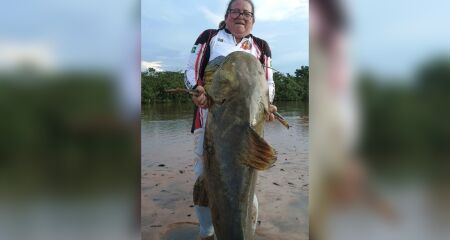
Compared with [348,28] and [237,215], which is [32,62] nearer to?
[237,215]

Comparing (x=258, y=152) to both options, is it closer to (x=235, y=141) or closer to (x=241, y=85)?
(x=235, y=141)

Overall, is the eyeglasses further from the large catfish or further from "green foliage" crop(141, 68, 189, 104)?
"green foliage" crop(141, 68, 189, 104)

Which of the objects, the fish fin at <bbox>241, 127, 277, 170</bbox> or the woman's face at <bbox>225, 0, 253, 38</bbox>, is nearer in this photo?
the fish fin at <bbox>241, 127, 277, 170</bbox>

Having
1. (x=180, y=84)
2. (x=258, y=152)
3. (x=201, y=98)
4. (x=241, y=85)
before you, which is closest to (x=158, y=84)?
(x=180, y=84)

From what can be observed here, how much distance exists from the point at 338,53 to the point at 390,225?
0.70 metres

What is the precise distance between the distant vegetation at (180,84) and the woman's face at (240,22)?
199mm

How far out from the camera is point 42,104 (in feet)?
4.05

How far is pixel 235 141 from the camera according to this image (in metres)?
1.17

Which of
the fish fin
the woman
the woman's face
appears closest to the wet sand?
the woman

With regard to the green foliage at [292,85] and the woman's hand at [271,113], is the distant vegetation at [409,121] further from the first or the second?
the woman's hand at [271,113]

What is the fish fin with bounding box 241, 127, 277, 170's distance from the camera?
3.78 ft

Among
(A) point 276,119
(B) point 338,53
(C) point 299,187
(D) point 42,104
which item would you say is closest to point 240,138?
(A) point 276,119

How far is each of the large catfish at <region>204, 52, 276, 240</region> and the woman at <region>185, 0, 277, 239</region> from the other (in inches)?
3.0

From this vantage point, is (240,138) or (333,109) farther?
(333,109)
